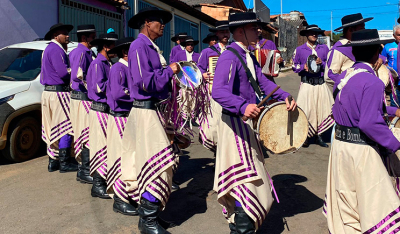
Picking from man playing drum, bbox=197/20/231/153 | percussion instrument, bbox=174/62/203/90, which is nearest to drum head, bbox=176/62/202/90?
percussion instrument, bbox=174/62/203/90

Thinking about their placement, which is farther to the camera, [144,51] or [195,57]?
[195,57]

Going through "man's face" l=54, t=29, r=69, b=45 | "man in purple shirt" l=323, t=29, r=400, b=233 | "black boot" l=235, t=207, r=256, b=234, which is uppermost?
"man's face" l=54, t=29, r=69, b=45

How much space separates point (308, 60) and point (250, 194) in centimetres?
462

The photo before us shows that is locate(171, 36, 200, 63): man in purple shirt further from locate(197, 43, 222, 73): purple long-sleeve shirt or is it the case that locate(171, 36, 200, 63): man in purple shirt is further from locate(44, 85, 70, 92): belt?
locate(44, 85, 70, 92): belt

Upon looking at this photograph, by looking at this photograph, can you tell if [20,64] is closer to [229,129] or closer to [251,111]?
[229,129]

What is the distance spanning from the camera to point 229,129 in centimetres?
356

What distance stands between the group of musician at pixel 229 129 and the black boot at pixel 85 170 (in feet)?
0.05

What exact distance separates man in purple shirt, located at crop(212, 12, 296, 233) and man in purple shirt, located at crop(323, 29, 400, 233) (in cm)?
55

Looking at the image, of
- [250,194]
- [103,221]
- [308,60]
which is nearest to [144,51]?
[250,194]

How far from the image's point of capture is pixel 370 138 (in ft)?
9.55

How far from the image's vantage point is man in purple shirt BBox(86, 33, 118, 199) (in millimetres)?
5016

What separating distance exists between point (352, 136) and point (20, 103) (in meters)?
5.55

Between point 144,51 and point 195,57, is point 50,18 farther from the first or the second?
point 144,51

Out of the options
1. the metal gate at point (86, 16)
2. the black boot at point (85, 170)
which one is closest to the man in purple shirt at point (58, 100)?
the black boot at point (85, 170)
